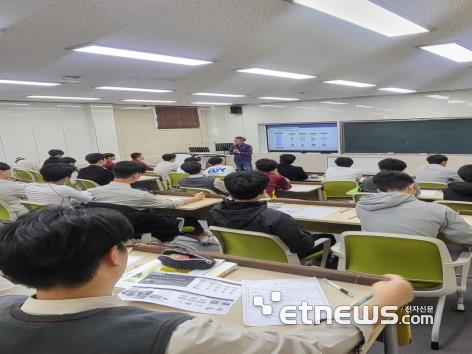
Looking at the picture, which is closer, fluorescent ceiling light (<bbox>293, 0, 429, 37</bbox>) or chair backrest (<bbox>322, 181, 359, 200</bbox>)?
fluorescent ceiling light (<bbox>293, 0, 429, 37</bbox>)

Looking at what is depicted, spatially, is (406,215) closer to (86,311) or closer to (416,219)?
(416,219)

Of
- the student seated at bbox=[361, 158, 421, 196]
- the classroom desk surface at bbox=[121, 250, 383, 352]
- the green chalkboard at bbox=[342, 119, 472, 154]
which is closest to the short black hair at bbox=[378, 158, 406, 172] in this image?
the student seated at bbox=[361, 158, 421, 196]

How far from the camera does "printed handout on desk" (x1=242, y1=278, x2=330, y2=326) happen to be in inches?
44.6

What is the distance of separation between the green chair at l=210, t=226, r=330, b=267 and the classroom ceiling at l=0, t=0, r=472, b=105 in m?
1.66

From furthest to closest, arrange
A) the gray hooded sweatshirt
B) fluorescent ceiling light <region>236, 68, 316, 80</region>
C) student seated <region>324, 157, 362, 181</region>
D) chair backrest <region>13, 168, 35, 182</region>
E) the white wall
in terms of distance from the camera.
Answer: the white wall
chair backrest <region>13, 168, 35, 182</region>
student seated <region>324, 157, 362, 181</region>
fluorescent ceiling light <region>236, 68, 316, 80</region>
the gray hooded sweatshirt

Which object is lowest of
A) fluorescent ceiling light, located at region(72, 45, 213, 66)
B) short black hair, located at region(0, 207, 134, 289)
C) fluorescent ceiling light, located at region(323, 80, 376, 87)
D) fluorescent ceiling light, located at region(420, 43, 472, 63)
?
short black hair, located at region(0, 207, 134, 289)

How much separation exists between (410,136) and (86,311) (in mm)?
10373

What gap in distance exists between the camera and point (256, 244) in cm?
220

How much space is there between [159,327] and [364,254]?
1.62 metres

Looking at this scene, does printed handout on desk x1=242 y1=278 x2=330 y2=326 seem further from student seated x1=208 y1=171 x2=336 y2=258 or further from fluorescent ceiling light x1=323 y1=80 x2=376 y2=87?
fluorescent ceiling light x1=323 y1=80 x2=376 y2=87

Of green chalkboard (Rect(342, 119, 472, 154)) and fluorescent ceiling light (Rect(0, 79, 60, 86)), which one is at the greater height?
fluorescent ceiling light (Rect(0, 79, 60, 86))

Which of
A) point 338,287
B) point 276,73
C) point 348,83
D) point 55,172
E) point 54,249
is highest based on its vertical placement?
point 276,73

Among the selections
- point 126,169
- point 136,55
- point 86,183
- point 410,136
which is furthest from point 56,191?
point 410,136

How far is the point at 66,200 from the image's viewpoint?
144 inches
